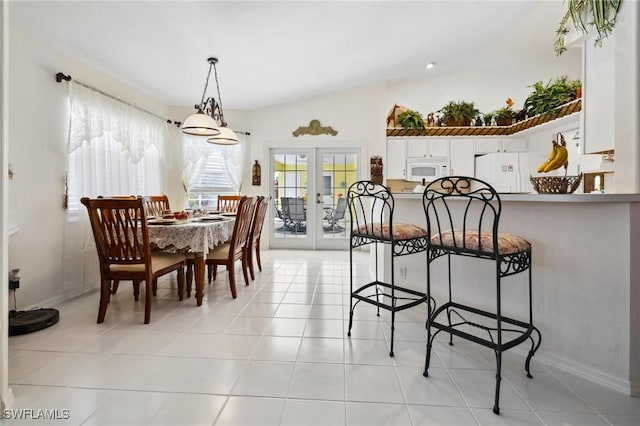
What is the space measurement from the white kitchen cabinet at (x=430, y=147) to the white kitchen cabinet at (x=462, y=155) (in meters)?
0.11

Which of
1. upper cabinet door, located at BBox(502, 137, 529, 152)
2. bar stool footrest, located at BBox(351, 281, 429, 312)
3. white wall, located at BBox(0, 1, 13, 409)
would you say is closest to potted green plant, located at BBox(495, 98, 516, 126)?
upper cabinet door, located at BBox(502, 137, 529, 152)

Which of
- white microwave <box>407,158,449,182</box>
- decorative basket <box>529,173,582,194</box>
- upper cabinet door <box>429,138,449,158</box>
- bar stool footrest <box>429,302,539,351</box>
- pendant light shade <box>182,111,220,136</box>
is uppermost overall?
upper cabinet door <box>429,138,449,158</box>

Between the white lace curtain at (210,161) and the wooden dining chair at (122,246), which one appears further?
the white lace curtain at (210,161)

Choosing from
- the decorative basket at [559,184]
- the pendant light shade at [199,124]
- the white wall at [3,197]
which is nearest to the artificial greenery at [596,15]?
the decorative basket at [559,184]

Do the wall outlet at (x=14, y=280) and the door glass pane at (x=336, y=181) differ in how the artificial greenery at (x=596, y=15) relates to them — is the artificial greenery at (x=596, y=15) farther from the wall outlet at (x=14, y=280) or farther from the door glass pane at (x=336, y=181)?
the wall outlet at (x=14, y=280)

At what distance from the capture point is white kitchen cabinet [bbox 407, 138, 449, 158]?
498 cm

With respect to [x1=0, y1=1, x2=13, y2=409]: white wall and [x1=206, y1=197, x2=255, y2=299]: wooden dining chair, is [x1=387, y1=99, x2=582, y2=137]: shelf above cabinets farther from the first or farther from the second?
[x1=0, y1=1, x2=13, y2=409]: white wall

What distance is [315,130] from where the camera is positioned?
543 cm

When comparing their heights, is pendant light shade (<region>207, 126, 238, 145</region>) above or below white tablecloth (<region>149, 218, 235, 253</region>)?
above

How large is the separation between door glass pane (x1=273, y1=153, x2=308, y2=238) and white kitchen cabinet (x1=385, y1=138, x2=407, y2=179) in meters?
1.47

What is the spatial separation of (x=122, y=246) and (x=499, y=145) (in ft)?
17.0

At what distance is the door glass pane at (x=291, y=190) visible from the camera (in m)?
5.57

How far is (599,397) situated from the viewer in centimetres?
151

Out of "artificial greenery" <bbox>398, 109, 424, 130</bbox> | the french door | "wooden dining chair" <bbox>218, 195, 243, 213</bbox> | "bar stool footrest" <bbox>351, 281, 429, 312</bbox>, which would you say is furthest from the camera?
the french door
